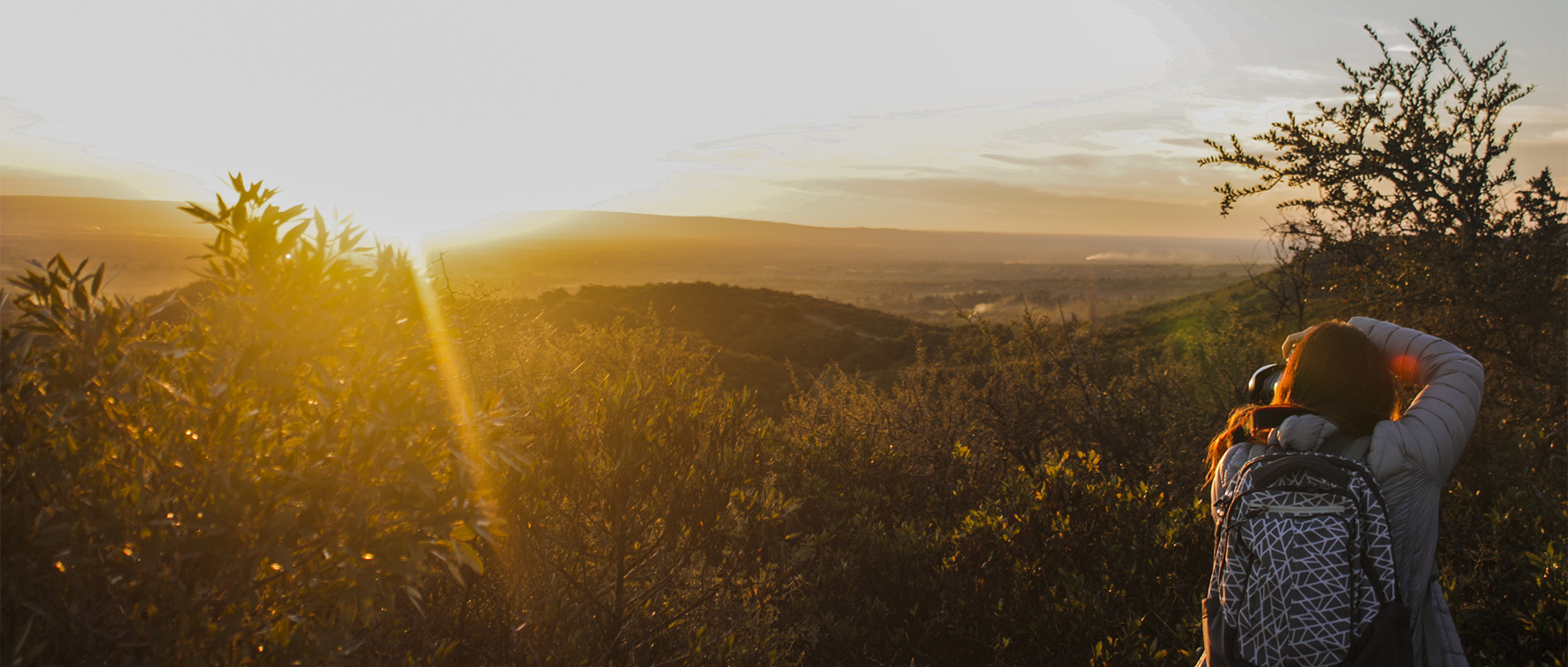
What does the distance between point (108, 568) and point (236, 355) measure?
1.56 feet

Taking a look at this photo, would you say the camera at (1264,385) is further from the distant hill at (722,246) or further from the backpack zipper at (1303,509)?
the distant hill at (722,246)

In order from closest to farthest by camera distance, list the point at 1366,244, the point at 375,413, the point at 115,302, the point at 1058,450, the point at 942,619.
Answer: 1. the point at 375,413
2. the point at 115,302
3. the point at 942,619
4. the point at 1366,244
5. the point at 1058,450

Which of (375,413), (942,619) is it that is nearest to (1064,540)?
(942,619)

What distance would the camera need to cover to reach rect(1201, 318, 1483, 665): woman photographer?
198 centimetres

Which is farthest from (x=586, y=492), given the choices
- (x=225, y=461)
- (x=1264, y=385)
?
(x=1264, y=385)

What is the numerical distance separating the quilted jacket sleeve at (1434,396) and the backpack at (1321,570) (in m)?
0.16

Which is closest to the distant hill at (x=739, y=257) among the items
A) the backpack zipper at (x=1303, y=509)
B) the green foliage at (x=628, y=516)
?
the green foliage at (x=628, y=516)

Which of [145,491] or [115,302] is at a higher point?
[115,302]

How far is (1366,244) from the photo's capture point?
6336 millimetres

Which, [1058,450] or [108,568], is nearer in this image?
[108,568]

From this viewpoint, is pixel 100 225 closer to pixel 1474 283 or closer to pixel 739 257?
pixel 739 257

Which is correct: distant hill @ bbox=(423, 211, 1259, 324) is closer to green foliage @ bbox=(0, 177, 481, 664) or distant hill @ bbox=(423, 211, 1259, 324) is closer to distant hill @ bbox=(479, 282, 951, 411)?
distant hill @ bbox=(479, 282, 951, 411)

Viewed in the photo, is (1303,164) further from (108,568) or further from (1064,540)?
(108,568)

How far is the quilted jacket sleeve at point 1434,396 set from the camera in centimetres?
197
